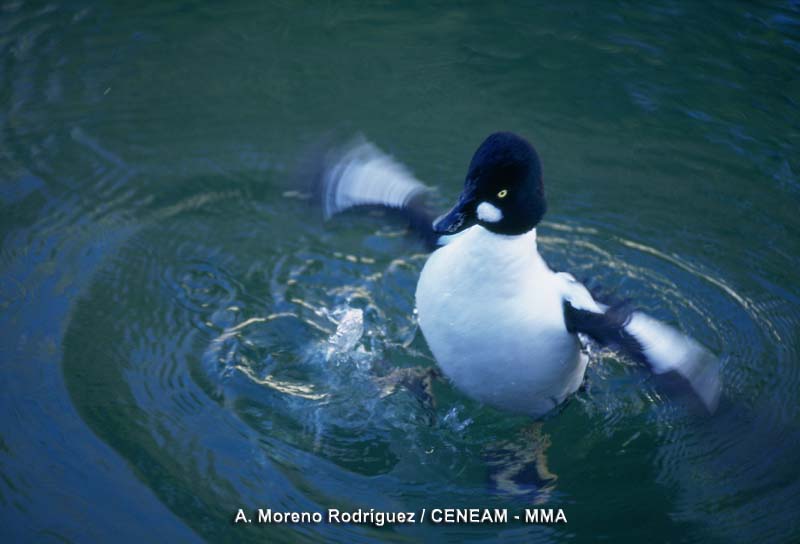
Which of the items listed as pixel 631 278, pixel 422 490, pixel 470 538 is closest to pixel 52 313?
pixel 422 490

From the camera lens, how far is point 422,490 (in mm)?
4027

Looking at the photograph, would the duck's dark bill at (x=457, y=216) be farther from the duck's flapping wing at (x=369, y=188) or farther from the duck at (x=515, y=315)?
the duck's flapping wing at (x=369, y=188)

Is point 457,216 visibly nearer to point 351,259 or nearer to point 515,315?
point 515,315

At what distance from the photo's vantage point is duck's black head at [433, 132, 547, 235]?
12.0ft

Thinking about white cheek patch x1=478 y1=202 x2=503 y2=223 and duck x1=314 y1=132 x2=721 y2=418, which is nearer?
duck x1=314 y1=132 x2=721 y2=418

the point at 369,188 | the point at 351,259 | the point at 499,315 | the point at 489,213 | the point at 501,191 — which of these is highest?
the point at 501,191

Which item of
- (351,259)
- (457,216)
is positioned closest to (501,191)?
(457,216)

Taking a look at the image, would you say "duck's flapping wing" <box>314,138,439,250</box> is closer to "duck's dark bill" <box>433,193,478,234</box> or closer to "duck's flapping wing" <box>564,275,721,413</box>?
"duck's dark bill" <box>433,193,478,234</box>

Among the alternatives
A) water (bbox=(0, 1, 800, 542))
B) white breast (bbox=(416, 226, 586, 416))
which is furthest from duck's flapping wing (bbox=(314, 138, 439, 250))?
white breast (bbox=(416, 226, 586, 416))

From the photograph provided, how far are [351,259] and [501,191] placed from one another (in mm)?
1779

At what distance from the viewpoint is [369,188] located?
4.52 meters

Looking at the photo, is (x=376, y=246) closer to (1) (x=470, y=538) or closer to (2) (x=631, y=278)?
(2) (x=631, y=278)

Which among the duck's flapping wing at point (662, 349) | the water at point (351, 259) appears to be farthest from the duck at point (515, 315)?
the water at point (351, 259)

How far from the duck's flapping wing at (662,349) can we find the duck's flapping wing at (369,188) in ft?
3.64
